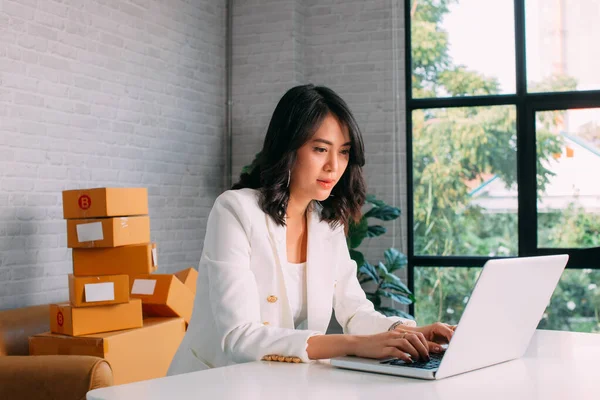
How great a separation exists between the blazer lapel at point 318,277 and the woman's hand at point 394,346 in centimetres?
40

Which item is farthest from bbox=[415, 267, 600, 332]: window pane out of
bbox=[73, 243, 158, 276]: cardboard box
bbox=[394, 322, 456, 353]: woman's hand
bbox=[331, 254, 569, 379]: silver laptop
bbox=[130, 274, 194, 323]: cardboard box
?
bbox=[331, 254, 569, 379]: silver laptop

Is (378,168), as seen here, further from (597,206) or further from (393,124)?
(597,206)

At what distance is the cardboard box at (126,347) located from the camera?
2965 mm

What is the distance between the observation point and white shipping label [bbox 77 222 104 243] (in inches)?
124

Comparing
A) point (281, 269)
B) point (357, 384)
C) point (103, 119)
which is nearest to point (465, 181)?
point (103, 119)

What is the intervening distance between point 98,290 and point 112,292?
0.20 ft

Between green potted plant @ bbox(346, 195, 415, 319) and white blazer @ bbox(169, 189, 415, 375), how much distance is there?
255 centimetres

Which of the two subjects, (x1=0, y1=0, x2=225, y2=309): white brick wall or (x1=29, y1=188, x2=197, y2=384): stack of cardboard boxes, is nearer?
(x1=29, y1=188, x2=197, y2=384): stack of cardboard boxes

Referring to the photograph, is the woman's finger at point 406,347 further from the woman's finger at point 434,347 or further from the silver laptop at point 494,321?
the woman's finger at point 434,347

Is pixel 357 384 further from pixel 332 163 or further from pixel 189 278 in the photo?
pixel 189 278

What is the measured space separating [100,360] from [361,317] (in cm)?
91

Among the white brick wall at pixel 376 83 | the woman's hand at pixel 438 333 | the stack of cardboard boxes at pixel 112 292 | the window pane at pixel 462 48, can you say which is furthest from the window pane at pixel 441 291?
the woman's hand at pixel 438 333

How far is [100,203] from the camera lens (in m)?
3.14

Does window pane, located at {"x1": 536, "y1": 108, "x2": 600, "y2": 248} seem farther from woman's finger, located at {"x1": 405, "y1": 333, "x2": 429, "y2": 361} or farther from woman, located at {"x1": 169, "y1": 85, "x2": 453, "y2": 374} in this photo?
woman's finger, located at {"x1": 405, "y1": 333, "x2": 429, "y2": 361}
